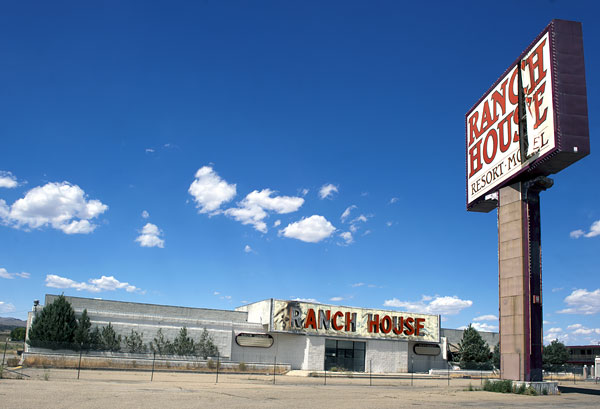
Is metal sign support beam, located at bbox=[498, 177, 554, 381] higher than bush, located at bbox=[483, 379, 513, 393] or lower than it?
higher

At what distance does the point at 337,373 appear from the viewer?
5212 centimetres

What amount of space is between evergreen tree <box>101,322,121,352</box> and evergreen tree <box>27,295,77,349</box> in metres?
2.52

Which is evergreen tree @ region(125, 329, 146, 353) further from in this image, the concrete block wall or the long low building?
the concrete block wall

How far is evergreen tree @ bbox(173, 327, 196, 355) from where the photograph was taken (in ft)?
162

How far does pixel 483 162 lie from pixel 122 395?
29273 mm

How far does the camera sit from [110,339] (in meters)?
47.2

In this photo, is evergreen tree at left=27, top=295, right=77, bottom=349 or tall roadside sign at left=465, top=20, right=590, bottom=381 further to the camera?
evergreen tree at left=27, top=295, right=77, bottom=349

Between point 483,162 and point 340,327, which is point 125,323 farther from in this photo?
point 483,162

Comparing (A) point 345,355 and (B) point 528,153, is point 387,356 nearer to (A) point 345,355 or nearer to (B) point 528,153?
(A) point 345,355

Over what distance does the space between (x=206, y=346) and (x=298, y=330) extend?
929cm

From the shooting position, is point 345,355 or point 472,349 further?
point 472,349

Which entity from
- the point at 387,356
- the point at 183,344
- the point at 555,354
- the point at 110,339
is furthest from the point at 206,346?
the point at 555,354

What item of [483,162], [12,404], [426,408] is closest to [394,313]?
[483,162]

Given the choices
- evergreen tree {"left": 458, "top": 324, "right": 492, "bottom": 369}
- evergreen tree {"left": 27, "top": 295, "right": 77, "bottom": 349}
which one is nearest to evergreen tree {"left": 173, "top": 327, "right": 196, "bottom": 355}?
evergreen tree {"left": 27, "top": 295, "right": 77, "bottom": 349}
